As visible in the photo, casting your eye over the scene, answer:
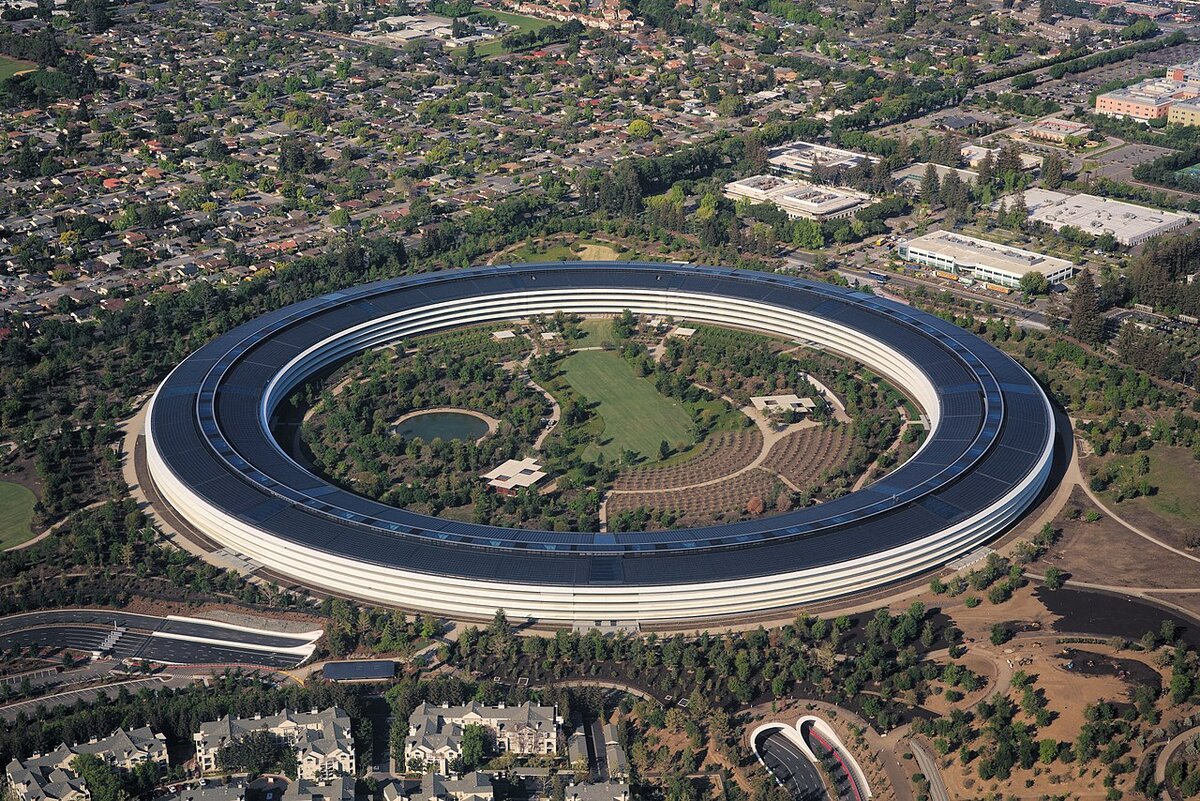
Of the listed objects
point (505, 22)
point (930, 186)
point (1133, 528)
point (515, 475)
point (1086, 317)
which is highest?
point (505, 22)

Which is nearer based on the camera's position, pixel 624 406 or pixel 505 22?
pixel 624 406

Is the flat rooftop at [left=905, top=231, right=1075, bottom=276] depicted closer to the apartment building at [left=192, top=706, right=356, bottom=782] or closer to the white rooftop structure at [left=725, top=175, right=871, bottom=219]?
the white rooftop structure at [left=725, top=175, right=871, bottom=219]

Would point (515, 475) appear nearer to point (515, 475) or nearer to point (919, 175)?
point (515, 475)

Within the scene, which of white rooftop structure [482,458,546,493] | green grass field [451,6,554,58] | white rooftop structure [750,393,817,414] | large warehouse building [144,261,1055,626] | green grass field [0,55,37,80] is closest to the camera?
large warehouse building [144,261,1055,626]

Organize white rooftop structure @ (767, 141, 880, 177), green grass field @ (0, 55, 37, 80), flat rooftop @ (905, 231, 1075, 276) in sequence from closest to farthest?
flat rooftop @ (905, 231, 1075, 276) < white rooftop structure @ (767, 141, 880, 177) < green grass field @ (0, 55, 37, 80)

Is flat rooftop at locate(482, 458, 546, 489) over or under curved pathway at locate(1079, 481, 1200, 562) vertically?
over

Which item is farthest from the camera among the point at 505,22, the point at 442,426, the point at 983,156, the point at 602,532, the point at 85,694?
the point at 505,22

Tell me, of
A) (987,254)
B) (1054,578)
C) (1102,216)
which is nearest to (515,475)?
(1054,578)

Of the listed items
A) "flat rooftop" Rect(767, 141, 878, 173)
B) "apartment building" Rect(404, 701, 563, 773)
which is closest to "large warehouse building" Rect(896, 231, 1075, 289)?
"flat rooftop" Rect(767, 141, 878, 173)
